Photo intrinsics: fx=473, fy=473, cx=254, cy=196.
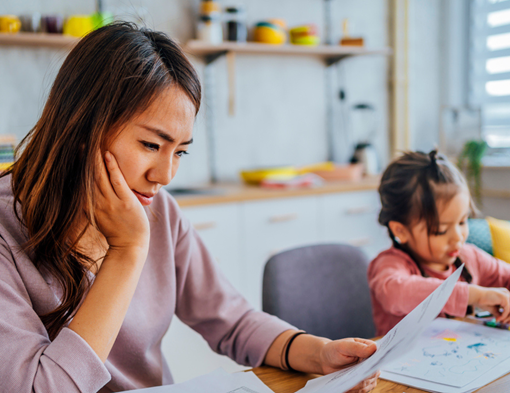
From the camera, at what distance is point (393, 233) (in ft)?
3.99

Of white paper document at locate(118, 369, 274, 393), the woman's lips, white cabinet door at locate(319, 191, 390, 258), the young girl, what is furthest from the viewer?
white cabinet door at locate(319, 191, 390, 258)

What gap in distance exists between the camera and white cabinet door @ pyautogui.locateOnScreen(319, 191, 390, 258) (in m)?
2.48

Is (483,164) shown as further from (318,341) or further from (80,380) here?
(80,380)

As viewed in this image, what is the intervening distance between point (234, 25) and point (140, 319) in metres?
2.05

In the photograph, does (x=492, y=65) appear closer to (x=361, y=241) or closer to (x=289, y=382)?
(x=361, y=241)

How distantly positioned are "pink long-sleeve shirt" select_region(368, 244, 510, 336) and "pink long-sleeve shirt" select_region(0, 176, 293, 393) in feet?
0.96

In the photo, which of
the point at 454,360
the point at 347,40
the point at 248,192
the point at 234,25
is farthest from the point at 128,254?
the point at 347,40

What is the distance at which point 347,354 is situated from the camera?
28.2 inches

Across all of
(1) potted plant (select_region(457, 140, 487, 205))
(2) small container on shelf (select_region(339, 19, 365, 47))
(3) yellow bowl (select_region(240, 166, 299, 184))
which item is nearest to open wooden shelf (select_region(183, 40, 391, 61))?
(2) small container on shelf (select_region(339, 19, 365, 47))

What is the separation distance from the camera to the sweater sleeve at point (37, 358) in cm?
57

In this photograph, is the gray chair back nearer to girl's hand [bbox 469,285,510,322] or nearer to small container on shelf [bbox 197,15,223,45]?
girl's hand [bbox 469,285,510,322]

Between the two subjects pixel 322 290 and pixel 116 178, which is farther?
pixel 322 290

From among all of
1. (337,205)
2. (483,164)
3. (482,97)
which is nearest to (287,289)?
(337,205)

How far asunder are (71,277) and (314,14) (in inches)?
107
